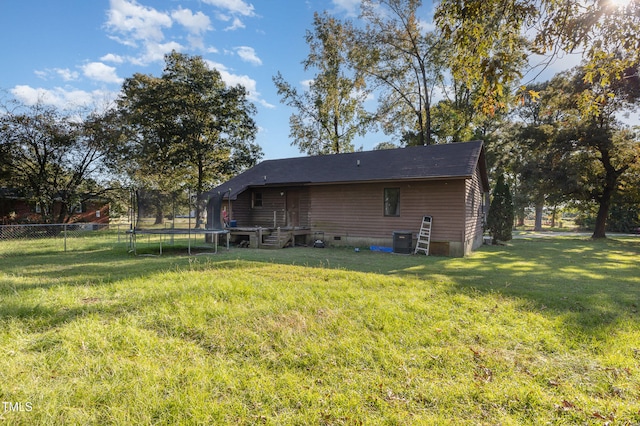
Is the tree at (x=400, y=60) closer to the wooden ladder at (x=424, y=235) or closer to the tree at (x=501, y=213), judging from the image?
the tree at (x=501, y=213)

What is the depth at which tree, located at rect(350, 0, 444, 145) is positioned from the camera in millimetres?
21719

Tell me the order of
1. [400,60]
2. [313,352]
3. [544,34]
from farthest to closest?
[400,60]
[544,34]
[313,352]

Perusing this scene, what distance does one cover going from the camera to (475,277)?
287 inches

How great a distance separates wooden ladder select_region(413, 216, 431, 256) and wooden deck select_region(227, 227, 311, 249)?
4979mm

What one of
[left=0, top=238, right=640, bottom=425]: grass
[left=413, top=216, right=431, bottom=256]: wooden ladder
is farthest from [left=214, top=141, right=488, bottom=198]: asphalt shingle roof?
[left=0, top=238, right=640, bottom=425]: grass

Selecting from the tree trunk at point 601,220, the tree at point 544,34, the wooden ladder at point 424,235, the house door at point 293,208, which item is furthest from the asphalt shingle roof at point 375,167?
the tree trunk at point 601,220

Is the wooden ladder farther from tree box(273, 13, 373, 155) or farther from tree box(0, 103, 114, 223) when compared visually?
tree box(0, 103, 114, 223)

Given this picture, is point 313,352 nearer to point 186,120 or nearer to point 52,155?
point 186,120

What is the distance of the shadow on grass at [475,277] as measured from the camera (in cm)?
454

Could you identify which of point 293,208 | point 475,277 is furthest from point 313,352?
point 293,208

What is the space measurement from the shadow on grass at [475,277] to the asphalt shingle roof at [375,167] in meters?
3.52

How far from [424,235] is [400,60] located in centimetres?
1670

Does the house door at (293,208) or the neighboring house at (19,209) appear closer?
the house door at (293,208)

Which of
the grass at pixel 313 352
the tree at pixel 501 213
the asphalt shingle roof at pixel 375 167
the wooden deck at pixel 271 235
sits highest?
the asphalt shingle roof at pixel 375 167
